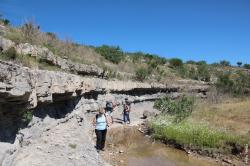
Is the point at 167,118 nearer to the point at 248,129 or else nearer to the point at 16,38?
the point at 248,129

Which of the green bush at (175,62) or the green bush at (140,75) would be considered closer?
the green bush at (140,75)

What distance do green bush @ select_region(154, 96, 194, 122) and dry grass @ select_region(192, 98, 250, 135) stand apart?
64 cm

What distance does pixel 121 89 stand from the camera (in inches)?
1024

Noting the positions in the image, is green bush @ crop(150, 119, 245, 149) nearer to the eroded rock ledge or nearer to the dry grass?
the dry grass

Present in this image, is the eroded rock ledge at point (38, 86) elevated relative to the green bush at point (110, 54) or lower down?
lower down

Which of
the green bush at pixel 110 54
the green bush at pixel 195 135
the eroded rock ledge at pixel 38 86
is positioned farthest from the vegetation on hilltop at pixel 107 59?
the green bush at pixel 195 135

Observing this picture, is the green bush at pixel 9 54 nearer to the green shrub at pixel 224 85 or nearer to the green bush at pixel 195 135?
the green bush at pixel 195 135

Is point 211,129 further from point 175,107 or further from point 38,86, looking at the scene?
point 38,86

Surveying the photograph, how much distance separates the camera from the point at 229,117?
2494 centimetres

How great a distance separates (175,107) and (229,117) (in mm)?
4479

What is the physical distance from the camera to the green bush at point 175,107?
26.8 m

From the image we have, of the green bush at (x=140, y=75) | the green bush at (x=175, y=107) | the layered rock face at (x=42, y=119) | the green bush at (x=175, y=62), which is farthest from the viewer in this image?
the green bush at (x=175, y=62)

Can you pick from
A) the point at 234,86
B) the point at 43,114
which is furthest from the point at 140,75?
the point at 43,114

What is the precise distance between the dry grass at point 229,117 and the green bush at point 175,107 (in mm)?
636
